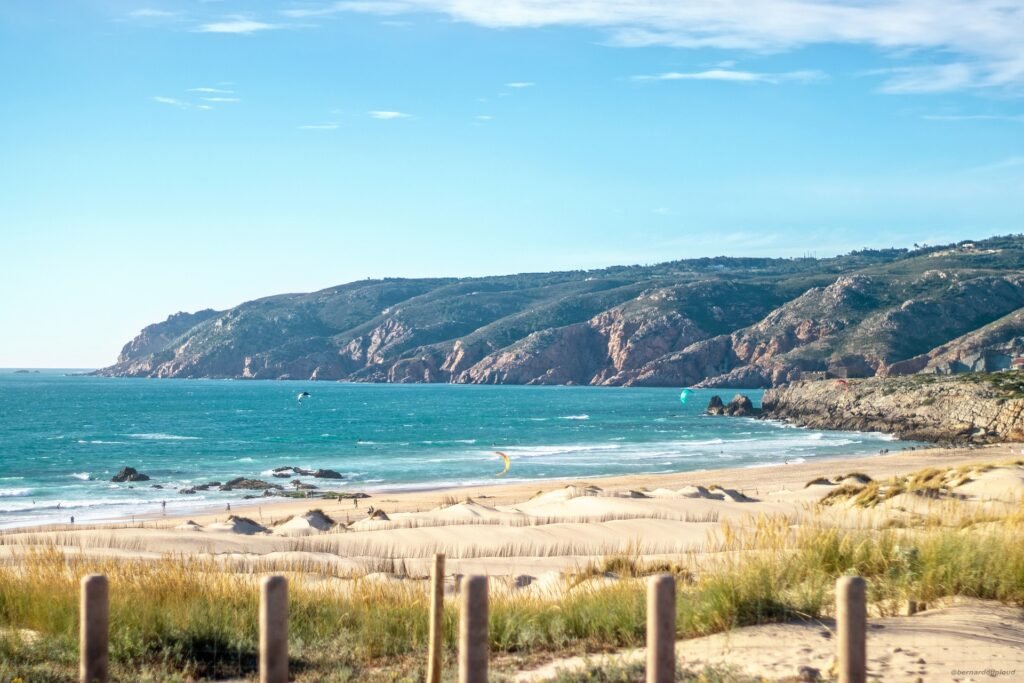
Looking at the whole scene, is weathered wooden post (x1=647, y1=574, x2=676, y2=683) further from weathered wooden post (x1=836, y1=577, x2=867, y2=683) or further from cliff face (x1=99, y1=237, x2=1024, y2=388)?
cliff face (x1=99, y1=237, x2=1024, y2=388)

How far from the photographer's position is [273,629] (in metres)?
5.36

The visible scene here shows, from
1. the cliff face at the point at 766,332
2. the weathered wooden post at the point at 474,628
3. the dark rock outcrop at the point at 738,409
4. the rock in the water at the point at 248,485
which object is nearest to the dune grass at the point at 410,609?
the weathered wooden post at the point at 474,628

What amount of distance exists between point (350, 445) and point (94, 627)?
2478 inches

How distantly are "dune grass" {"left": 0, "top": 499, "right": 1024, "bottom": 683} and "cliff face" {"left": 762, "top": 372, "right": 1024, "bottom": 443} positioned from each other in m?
53.7

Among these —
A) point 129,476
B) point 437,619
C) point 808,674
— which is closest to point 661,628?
point 437,619

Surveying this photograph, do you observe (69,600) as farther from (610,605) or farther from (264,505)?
(264,505)

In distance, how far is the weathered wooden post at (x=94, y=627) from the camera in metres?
5.80

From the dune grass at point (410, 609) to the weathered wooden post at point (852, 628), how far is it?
2861 millimetres

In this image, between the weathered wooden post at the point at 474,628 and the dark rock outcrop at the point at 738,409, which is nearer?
the weathered wooden post at the point at 474,628

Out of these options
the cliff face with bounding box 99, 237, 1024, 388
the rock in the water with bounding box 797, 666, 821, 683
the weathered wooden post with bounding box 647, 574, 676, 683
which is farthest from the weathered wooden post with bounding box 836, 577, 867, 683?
the cliff face with bounding box 99, 237, 1024, 388

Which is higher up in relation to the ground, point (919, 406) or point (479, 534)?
point (479, 534)

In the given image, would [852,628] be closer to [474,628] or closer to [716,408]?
[474,628]

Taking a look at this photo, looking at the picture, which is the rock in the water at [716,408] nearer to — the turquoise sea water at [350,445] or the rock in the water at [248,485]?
the turquoise sea water at [350,445]

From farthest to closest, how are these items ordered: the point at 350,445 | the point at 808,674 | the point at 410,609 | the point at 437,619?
the point at 350,445 → the point at 410,609 → the point at 808,674 → the point at 437,619
